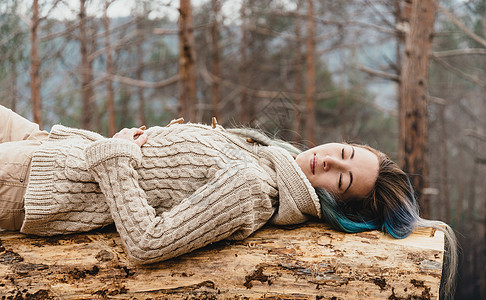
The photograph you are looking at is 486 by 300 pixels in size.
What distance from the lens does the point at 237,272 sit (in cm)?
207

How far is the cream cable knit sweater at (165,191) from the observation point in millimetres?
2057

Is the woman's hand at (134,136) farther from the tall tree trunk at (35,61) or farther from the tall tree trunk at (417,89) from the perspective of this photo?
the tall tree trunk at (417,89)

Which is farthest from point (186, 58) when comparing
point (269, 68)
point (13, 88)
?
point (269, 68)

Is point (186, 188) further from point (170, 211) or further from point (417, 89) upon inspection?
point (417, 89)

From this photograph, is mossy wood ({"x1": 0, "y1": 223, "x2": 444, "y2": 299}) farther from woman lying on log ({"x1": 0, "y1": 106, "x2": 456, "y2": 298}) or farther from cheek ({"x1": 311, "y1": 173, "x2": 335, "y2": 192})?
cheek ({"x1": 311, "y1": 173, "x2": 335, "y2": 192})

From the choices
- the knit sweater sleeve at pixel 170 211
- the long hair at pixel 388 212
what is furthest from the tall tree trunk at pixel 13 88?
the long hair at pixel 388 212

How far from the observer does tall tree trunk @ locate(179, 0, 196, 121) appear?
18.9ft

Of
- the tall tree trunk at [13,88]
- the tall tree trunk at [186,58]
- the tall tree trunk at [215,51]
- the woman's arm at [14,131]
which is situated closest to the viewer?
the woman's arm at [14,131]

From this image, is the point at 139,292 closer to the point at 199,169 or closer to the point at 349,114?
the point at 199,169

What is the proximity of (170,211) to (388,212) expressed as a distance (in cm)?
119

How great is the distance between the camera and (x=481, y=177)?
1833 cm

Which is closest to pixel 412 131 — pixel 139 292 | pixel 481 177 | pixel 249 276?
pixel 249 276

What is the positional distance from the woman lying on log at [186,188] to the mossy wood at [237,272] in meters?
0.11

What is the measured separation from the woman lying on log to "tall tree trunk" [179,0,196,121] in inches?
132
